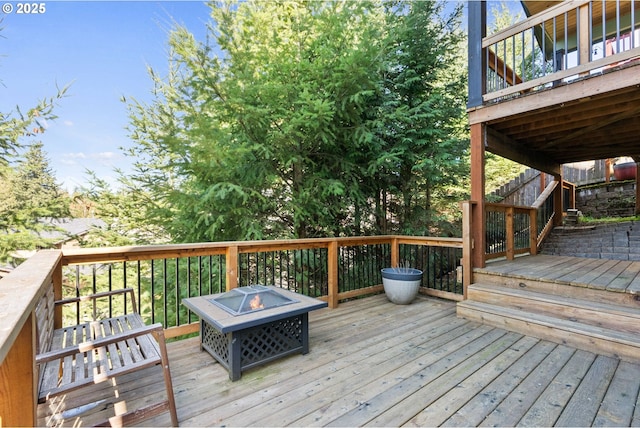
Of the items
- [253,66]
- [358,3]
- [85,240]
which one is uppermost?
[358,3]

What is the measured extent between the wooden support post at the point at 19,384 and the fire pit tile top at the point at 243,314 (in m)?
1.03

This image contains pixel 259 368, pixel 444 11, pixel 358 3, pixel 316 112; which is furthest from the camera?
pixel 444 11

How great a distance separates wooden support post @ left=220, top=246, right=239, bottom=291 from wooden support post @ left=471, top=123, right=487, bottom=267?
119 inches

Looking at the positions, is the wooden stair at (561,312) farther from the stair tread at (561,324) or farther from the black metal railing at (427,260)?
the black metal railing at (427,260)

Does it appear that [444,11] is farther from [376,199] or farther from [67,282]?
[67,282]

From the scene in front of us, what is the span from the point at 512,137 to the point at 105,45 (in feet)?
32.6

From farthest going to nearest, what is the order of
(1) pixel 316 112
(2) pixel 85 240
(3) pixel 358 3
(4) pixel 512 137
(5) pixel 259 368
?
1. (2) pixel 85 240
2. (4) pixel 512 137
3. (3) pixel 358 3
4. (1) pixel 316 112
5. (5) pixel 259 368

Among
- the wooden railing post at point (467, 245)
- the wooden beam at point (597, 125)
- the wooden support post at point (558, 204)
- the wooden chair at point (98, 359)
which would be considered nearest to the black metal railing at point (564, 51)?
the wooden beam at point (597, 125)

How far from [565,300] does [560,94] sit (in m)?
2.23

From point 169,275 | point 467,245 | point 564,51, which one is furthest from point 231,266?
point 564,51

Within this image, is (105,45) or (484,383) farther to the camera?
(105,45)

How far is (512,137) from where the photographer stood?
4.58m

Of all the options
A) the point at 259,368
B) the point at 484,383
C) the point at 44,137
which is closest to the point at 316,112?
the point at 259,368

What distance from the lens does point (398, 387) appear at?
2012 mm
